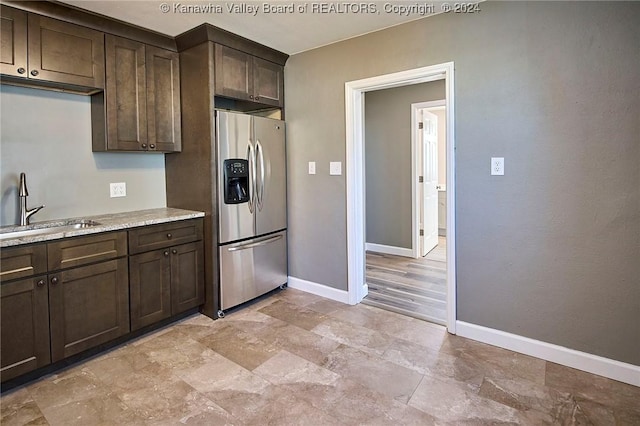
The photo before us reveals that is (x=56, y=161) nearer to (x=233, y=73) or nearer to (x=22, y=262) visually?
(x=22, y=262)

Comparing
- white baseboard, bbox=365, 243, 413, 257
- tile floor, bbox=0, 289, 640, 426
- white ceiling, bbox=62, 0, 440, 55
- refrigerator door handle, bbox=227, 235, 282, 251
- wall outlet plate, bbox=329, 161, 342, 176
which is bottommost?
tile floor, bbox=0, 289, 640, 426

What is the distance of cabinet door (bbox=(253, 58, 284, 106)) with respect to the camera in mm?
3178

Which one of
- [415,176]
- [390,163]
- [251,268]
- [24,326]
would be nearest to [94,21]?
[24,326]

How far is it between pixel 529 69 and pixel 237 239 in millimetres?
2455

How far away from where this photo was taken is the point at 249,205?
3084 millimetres

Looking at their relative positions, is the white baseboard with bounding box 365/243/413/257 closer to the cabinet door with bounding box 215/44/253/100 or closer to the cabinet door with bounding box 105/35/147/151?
the cabinet door with bounding box 215/44/253/100

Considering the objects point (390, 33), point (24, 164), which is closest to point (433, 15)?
point (390, 33)

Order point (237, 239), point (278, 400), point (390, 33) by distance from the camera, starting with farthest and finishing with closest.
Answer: point (237, 239), point (390, 33), point (278, 400)

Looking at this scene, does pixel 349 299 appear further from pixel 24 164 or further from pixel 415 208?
pixel 24 164

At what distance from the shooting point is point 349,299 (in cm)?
322

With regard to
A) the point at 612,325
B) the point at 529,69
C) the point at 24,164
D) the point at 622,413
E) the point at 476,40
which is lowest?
the point at 622,413

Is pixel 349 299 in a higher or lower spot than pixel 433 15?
lower

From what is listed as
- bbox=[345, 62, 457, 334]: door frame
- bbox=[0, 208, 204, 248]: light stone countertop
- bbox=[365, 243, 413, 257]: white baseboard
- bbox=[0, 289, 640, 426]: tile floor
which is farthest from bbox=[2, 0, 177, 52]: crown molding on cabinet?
bbox=[365, 243, 413, 257]: white baseboard

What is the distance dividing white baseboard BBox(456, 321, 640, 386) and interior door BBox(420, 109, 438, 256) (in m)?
2.41
